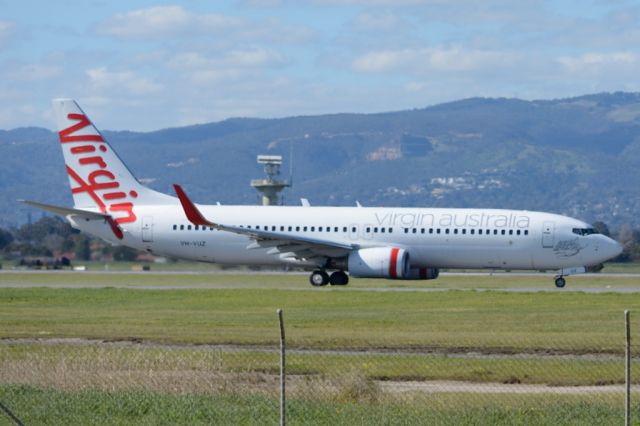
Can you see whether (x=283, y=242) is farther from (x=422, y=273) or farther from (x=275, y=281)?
(x=422, y=273)

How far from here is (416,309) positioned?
126 feet

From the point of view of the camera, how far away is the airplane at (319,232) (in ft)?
161

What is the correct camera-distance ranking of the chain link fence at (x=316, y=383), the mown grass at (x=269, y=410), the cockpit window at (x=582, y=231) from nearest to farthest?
the mown grass at (x=269, y=410) < the chain link fence at (x=316, y=383) < the cockpit window at (x=582, y=231)

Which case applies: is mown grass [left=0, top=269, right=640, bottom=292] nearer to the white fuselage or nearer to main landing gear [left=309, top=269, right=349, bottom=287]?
main landing gear [left=309, top=269, right=349, bottom=287]

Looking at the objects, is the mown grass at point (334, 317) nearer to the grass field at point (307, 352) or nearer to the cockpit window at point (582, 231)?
the grass field at point (307, 352)

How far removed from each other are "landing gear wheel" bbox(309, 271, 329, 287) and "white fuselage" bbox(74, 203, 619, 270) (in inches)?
55.9

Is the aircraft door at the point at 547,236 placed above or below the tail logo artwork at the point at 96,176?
below

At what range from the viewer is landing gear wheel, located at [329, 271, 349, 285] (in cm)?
5025

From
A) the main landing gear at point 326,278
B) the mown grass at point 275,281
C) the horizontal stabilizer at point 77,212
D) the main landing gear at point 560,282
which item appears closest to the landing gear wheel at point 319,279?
the main landing gear at point 326,278

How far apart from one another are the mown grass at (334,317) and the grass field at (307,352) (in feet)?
0.20

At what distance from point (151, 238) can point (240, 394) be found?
31.9m

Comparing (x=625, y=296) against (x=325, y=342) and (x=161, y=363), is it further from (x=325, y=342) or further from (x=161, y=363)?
(x=161, y=363)

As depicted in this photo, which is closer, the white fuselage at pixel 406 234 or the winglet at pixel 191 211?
the winglet at pixel 191 211

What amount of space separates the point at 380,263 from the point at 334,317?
1281 cm
